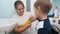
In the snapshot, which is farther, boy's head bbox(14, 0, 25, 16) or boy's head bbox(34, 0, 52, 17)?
boy's head bbox(14, 0, 25, 16)

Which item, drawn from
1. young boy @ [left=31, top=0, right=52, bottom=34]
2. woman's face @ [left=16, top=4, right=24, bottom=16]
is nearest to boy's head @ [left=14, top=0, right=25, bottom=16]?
woman's face @ [left=16, top=4, right=24, bottom=16]

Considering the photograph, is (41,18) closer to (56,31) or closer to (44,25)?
(44,25)

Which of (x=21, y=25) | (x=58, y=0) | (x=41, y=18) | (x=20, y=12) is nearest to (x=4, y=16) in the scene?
(x=20, y=12)

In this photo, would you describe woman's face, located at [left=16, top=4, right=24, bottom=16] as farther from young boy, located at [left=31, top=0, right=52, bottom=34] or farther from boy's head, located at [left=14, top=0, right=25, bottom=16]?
young boy, located at [left=31, top=0, right=52, bottom=34]

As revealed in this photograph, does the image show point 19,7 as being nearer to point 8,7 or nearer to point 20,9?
point 20,9

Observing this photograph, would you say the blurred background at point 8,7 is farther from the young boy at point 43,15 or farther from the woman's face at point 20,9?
A: the young boy at point 43,15

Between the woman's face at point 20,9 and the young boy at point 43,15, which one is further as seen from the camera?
the woman's face at point 20,9

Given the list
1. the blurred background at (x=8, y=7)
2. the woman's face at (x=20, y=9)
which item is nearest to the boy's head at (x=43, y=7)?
the woman's face at (x=20, y=9)

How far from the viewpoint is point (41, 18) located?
1381 millimetres

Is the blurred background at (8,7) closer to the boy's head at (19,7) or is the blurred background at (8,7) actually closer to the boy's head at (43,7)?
the boy's head at (19,7)

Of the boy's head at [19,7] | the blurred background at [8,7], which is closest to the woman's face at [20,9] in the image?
the boy's head at [19,7]

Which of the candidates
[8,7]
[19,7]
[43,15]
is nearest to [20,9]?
[19,7]

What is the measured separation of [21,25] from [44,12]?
1.25ft

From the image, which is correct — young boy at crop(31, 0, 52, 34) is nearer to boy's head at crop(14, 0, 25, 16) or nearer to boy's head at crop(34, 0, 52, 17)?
boy's head at crop(34, 0, 52, 17)
